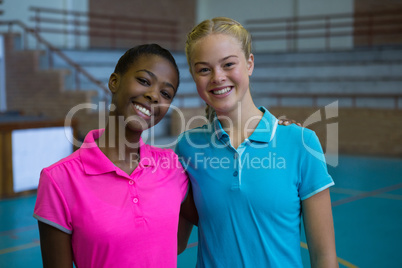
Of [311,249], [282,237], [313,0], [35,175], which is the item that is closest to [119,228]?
[282,237]

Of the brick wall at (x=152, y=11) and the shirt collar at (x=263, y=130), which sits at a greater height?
the brick wall at (x=152, y=11)

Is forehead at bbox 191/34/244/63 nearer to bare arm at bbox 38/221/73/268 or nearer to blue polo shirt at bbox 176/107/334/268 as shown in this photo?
blue polo shirt at bbox 176/107/334/268

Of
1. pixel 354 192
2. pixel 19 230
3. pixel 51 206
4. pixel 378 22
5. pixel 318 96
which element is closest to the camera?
pixel 51 206

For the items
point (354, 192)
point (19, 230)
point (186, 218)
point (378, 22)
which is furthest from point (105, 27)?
point (186, 218)

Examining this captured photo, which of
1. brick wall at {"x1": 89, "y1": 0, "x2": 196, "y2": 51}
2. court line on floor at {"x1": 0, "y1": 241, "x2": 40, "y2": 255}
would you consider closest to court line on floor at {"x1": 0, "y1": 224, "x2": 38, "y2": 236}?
court line on floor at {"x1": 0, "y1": 241, "x2": 40, "y2": 255}

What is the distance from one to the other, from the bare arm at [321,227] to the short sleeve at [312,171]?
29mm

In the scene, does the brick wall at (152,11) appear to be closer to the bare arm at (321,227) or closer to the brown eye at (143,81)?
the brown eye at (143,81)

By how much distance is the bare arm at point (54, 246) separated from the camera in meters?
1.28

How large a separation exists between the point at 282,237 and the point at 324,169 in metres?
0.27

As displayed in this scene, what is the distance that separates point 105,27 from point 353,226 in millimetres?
10587

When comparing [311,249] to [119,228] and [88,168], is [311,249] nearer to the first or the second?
[119,228]

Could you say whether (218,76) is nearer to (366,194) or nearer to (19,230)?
(19,230)

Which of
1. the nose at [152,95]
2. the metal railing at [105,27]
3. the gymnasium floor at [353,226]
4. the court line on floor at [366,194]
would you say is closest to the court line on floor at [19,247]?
the gymnasium floor at [353,226]

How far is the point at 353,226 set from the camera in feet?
13.7
